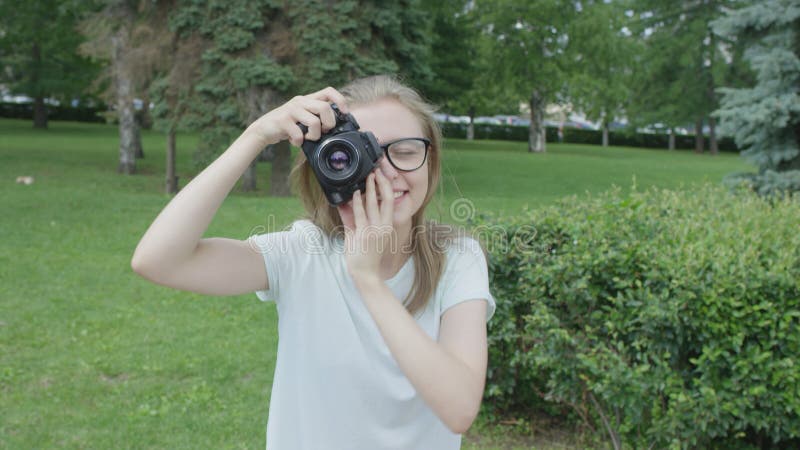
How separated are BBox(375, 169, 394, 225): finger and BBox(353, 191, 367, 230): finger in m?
0.04

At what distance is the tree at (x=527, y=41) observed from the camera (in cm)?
2989

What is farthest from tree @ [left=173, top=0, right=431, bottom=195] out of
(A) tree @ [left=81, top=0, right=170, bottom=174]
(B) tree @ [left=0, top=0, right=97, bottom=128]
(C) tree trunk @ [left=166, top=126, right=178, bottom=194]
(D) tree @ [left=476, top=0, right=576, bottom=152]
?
(D) tree @ [left=476, top=0, right=576, bottom=152]

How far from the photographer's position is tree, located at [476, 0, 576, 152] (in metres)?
29.9

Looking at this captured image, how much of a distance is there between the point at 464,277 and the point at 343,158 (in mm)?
389

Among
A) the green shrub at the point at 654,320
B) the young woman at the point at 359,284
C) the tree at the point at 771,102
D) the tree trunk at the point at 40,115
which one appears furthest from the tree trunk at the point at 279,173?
the tree trunk at the point at 40,115

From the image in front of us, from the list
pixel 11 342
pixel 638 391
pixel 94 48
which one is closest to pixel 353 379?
pixel 638 391

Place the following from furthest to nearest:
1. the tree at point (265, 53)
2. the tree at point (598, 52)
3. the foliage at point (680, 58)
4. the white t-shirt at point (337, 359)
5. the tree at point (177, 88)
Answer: the foliage at point (680, 58), the tree at point (598, 52), the tree at point (177, 88), the tree at point (265, 53), the white t-shirt at point (337, 359)

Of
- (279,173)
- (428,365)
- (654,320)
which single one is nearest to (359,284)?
(428,365)

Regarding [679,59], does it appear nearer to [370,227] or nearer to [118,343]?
[118,343]

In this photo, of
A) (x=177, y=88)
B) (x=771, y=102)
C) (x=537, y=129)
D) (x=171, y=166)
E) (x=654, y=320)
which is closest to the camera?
(x=654, y=320)

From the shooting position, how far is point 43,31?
26312mm

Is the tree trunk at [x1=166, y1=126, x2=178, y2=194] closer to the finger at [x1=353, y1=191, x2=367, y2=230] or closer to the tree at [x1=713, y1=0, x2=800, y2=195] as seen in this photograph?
the tree at [x1=713, y1=0, x2=800, y2=195]

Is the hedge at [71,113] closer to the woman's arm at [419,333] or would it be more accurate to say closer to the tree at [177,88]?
the tree at [177,88]

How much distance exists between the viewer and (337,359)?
1.63 m
